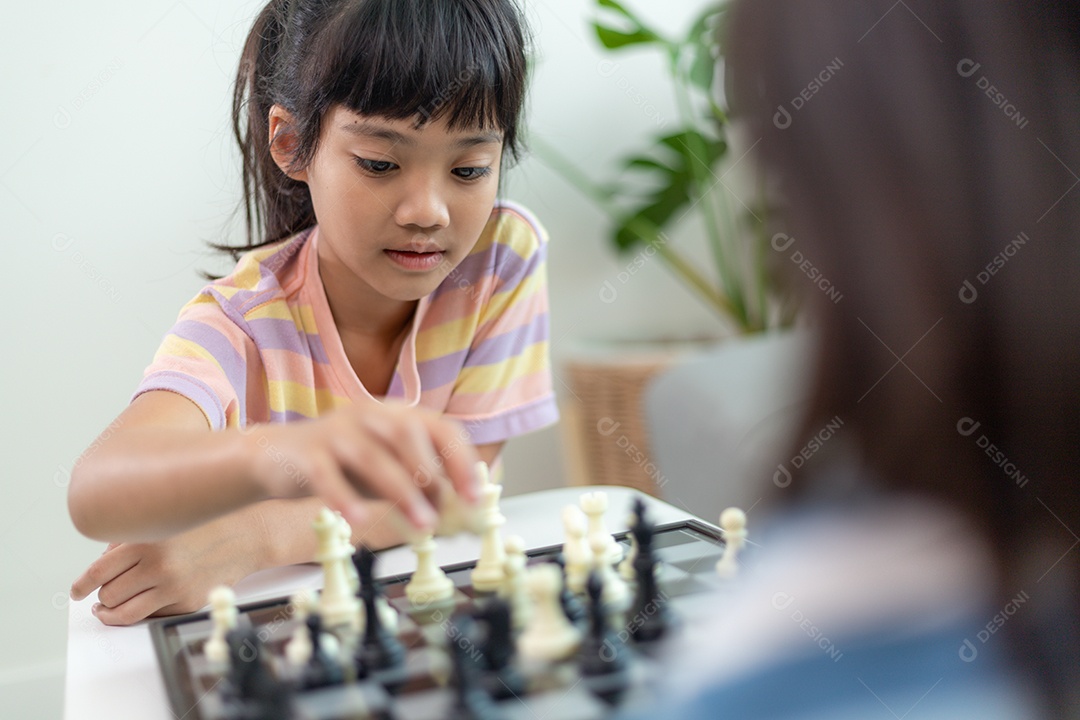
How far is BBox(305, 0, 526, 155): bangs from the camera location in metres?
1.14

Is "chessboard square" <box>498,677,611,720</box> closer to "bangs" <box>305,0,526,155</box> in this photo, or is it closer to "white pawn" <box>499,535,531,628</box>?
"white pawn" <box>499,535,531,628</box>

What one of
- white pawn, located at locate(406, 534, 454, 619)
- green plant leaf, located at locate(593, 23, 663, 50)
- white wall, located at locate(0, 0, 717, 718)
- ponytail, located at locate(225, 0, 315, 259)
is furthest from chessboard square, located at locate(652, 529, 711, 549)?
green plant leaf, located at locate(593, 23, 663, 50)

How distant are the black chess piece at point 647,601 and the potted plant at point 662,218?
4.71 feet

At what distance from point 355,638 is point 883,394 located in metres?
0.45

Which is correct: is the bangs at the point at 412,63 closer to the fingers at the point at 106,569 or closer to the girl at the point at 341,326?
the girl at the point at 341,326

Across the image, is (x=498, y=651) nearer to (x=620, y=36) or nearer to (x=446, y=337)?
(x=446, y=337)

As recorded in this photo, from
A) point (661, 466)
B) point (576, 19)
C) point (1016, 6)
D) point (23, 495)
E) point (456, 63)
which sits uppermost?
point (576, 19)

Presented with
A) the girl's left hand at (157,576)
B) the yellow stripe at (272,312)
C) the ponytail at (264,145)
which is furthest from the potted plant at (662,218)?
the girl's left hand at (157,576)

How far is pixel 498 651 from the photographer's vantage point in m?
0.70

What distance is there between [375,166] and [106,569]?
20.0 inches

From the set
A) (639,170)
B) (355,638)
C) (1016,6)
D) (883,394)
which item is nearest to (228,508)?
(355,638)

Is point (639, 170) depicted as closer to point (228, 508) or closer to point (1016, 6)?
point (228, 508)

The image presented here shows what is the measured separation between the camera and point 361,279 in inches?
54.1

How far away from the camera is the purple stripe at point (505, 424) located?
1.41 meters
